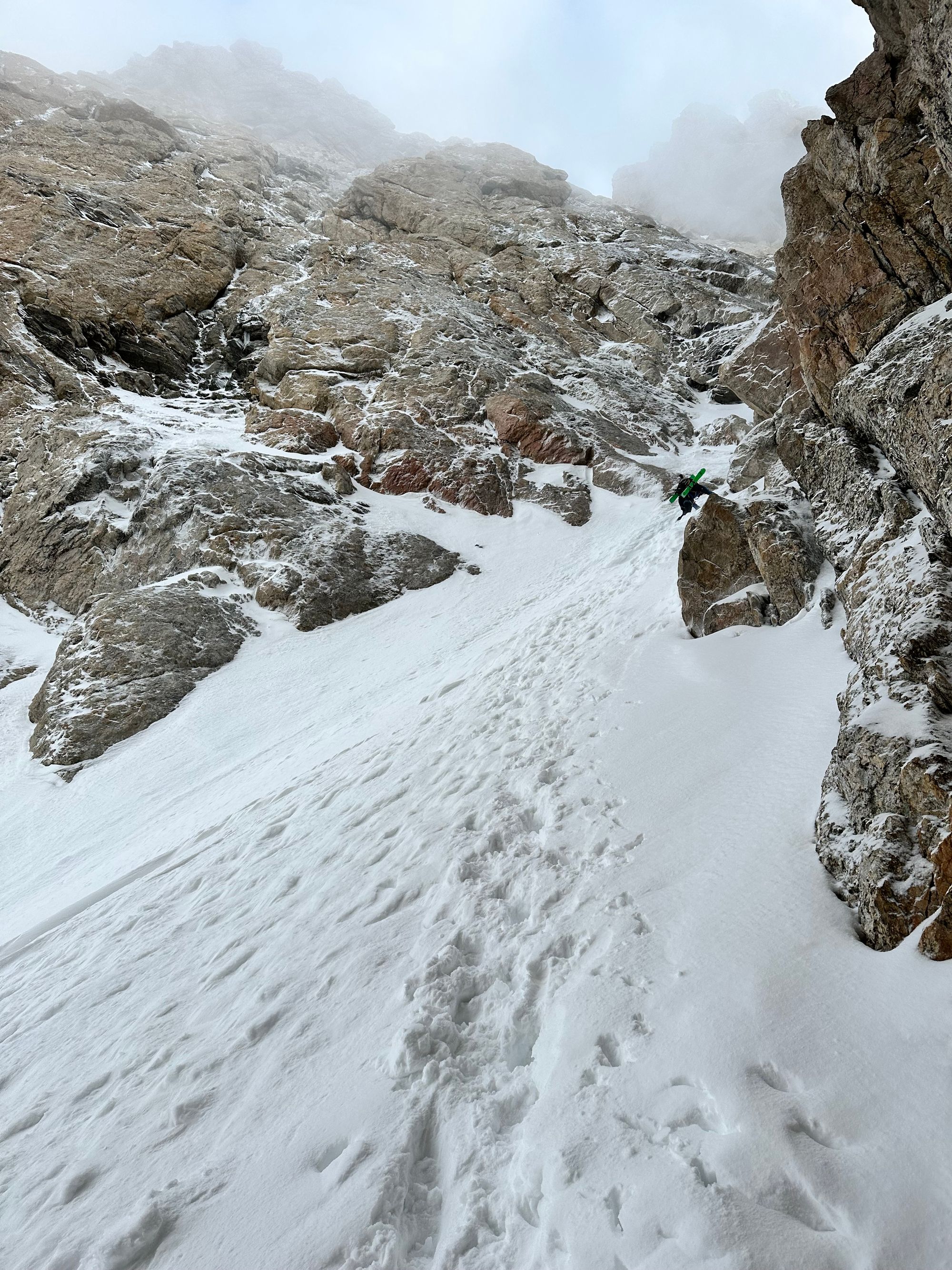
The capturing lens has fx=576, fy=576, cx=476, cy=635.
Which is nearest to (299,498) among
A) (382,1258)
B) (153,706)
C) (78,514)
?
(78,514)

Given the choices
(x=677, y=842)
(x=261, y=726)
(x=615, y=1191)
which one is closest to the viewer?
(x=615, y=1191)

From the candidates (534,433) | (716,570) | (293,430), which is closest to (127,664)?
(716,570)

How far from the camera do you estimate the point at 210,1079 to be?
3.30 metres

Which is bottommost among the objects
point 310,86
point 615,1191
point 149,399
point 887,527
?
point 615,1191

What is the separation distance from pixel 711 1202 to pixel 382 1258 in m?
1.31

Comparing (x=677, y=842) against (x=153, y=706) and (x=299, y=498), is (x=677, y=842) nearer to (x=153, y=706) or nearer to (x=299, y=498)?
(x=153, y=706)

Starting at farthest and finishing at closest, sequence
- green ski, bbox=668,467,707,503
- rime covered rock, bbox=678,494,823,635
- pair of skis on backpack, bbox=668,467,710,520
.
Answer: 1. pair of skis on backpack, bbox=668,467,710,520
2. green ski, bbox=668,467,707,503
3. rime covered rock, bbox=678,494,823,635

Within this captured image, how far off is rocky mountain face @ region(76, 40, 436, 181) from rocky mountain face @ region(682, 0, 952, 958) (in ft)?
290

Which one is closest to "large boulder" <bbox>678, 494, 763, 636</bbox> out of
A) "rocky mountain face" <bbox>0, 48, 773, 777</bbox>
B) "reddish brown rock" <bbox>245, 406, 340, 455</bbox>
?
"rocky mountain face" <bbox>0, 48, 773, 777</bbox>

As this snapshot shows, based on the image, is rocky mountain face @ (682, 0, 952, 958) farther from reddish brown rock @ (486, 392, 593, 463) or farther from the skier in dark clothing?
reddish brown rock @ (486, 392, 593, 463)

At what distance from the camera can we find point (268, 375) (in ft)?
92.1

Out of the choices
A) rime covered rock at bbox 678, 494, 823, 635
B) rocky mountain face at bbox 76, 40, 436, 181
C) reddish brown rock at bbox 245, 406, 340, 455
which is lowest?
rime covered rock at bbox 678, 494, 823, 635

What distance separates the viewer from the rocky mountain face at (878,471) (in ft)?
11.2

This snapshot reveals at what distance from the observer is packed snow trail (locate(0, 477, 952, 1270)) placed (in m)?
2.31
